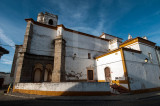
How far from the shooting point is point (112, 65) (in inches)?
496

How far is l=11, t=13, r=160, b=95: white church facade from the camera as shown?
8.48 meters

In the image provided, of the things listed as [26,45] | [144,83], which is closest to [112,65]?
[144,83]

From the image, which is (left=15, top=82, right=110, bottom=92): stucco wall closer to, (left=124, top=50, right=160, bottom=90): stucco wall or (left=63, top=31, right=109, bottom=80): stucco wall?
(left=124, top=50, right=160, bottom=90): stucco wall

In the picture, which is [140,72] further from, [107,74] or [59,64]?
[59,64]

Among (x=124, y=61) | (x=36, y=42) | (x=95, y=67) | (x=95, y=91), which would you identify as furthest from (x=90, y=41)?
(x=95, y=91)

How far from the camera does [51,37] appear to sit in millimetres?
15086

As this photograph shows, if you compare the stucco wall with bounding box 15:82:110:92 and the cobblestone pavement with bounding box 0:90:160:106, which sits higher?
the stucco wall with bounding box 15:82:110:92

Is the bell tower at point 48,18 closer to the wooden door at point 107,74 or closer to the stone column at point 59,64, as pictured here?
the stone column at point 59,64

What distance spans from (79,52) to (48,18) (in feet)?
40.7

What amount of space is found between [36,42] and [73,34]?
22.4ft

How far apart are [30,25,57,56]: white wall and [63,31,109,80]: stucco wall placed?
2.65 m

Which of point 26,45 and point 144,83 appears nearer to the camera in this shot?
point 144,83

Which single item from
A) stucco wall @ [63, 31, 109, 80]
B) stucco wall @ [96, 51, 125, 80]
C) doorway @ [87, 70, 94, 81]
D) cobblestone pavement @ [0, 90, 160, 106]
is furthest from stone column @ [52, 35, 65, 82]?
stucco wall @ [96, 51, 125, 80]

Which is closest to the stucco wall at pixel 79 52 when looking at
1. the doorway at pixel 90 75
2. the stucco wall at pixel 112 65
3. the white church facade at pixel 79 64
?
the white church facade at pixel 79 64
